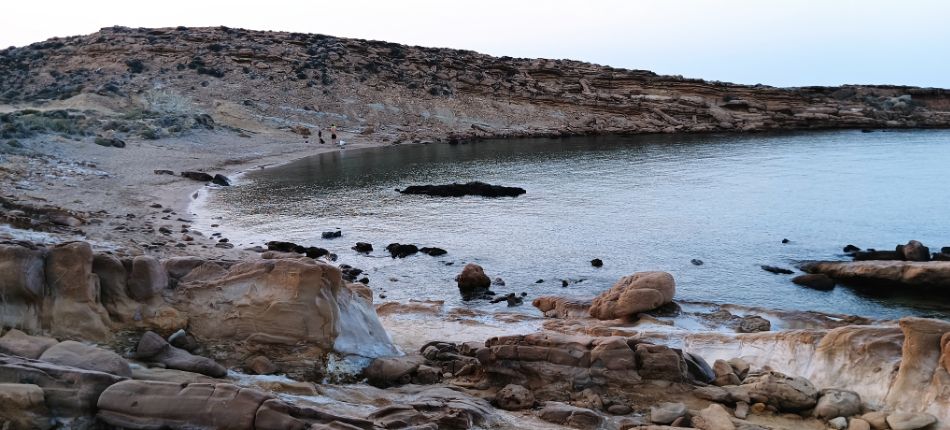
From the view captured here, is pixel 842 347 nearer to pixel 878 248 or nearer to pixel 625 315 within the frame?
pixel 625 315

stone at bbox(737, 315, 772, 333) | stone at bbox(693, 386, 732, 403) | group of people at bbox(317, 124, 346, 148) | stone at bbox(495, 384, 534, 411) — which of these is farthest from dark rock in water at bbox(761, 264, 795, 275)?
group of people at bbox(317, 124, 346, 148)

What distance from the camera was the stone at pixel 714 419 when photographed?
1195 centimetres

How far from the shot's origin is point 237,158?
55.8 metres

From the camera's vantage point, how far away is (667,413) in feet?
40.4

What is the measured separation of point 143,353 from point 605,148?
57.7 m

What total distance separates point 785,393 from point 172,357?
35.0 ft

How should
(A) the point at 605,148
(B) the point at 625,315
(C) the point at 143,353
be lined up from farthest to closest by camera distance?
1. (A) the point at 605,148
2. (B) the point at 625,315
3. (C) the point at 143,353

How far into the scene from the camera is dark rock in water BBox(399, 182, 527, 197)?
41906mm

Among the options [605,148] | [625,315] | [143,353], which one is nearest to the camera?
[143,353]

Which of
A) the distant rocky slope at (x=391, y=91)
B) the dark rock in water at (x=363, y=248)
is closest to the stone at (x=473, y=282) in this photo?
the dark rock in water at (x=363, y=248)

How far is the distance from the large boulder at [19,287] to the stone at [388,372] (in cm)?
575

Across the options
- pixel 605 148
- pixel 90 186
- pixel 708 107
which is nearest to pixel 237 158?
pixel 90 186

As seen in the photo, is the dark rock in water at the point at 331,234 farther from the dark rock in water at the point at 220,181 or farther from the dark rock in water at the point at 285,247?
the dark rock in water at the point at 220,181

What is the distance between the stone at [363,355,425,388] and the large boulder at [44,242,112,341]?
15.3ft
